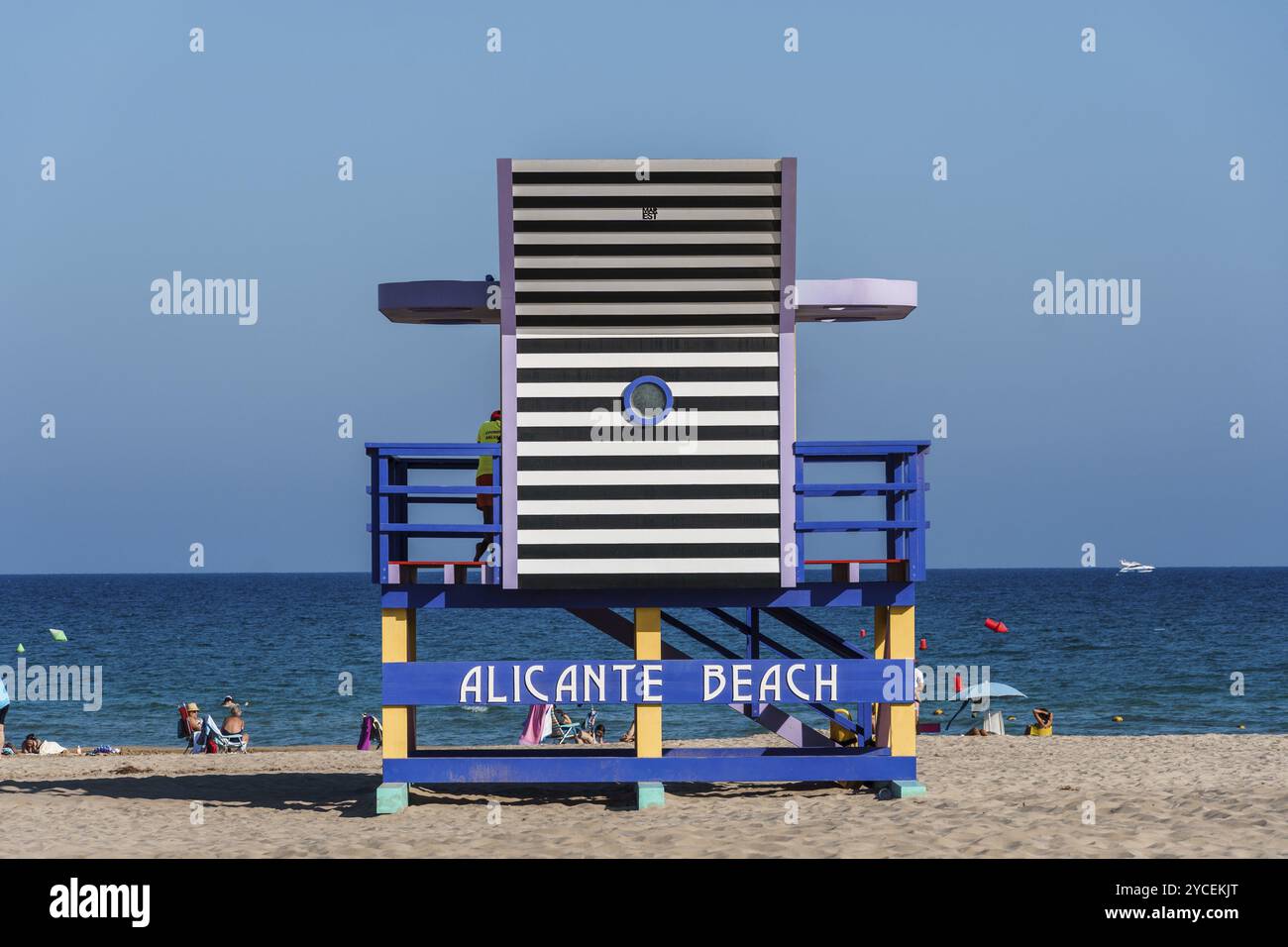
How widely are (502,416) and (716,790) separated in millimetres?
4489

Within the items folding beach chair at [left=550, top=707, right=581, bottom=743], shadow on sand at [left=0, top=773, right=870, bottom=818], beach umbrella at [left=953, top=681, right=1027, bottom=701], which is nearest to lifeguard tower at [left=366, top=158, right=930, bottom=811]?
shadow on sand at [left=0, top=773, right=870, bottom=818]

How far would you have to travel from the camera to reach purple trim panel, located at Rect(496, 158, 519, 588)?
13.4 metres

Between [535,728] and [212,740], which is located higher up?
[535,728]

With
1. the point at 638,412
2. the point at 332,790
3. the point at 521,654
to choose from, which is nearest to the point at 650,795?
the point at 638,412

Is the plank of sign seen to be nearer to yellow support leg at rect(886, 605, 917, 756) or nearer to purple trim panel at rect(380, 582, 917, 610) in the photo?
yellow support leg at rect(886, 605, 917, 756)

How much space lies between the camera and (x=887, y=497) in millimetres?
14438

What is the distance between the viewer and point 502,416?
44.4 ft

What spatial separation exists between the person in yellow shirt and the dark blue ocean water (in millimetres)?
20490

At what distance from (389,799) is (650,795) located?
2.31m

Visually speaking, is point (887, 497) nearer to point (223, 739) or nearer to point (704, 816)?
point (704, 816)

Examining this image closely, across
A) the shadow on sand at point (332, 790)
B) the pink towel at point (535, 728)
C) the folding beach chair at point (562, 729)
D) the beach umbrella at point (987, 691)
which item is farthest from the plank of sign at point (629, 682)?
the beach umbrella at point (987, 691)

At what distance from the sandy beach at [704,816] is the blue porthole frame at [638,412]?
3.33m
